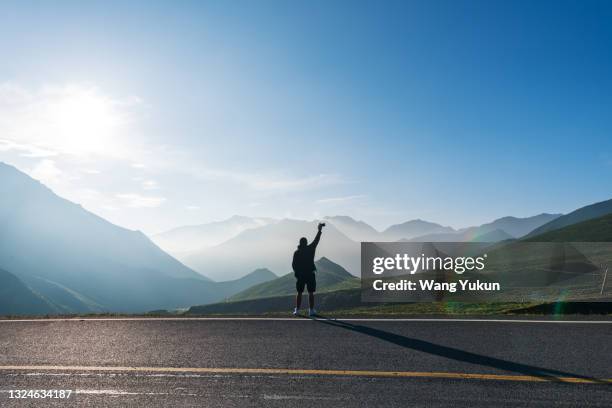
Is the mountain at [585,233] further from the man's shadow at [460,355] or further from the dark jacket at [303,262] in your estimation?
the man's shadow at [460,355]

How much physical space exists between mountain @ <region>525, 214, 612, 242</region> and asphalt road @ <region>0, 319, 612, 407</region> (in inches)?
5947

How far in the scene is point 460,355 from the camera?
7.57m

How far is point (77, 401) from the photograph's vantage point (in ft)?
Result: 19.3

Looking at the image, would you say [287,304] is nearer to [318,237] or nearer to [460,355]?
[318,237]

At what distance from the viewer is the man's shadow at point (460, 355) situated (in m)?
6.52

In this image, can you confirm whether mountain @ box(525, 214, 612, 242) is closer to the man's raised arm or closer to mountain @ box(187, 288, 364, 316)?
mountain @ box(187, 288, 364, 316)

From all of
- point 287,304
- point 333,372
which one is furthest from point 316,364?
point 287,304

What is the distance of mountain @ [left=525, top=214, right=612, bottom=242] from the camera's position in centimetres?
14038

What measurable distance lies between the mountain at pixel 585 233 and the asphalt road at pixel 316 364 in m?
151

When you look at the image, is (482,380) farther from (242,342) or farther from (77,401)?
(77,401)

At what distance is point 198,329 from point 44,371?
3.39m

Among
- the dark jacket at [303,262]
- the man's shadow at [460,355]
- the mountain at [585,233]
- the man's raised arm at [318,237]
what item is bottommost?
the man's shadow at [460,355]

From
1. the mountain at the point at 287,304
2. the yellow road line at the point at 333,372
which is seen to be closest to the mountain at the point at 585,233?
the mountain at the point at 287,304

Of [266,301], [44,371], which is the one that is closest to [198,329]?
[44,371]
